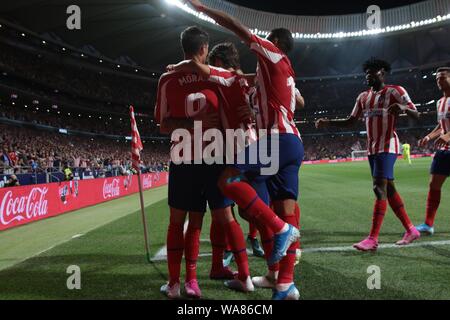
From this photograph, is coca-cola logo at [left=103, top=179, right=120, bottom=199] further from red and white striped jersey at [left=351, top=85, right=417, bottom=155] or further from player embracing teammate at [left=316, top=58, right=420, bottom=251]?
red and white striped jersey at [left=351, top=85, right=417, bottom=155]

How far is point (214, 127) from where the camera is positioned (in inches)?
130

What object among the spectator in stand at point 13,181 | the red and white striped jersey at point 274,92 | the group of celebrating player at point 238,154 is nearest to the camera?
the group of celebrating player at point 238,154

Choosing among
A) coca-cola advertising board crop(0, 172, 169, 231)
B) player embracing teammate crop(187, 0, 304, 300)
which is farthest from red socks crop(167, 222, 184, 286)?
coca-cola advertising board crop(0, 172, 169, 231)

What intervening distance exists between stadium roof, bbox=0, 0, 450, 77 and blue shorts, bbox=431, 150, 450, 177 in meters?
32.8

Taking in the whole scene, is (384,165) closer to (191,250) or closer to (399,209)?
(399,209)

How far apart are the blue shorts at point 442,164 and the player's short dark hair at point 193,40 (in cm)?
419

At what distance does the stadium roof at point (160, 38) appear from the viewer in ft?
110

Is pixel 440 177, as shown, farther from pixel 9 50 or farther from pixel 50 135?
pixel 9 50

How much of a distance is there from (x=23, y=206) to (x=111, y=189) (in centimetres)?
756

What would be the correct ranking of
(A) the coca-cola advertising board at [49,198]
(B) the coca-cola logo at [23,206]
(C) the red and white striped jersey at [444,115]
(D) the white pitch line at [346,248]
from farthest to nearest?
(A) the coca-cola advertising board at [49,198] < (B) the coca-cola logo at [23,206] < (C) the red and white striped jersey at [444,115] < (D) the white pitch line at [346,248]

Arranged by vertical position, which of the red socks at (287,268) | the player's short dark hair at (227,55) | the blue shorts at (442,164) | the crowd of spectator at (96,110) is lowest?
the red socks at (287,268)

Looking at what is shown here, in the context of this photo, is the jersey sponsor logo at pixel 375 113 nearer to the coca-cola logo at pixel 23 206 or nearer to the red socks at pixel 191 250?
the red socks at pixel 191 250

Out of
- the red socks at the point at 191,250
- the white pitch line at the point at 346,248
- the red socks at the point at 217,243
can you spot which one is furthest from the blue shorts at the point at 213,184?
the white pitch line at the point at 346,248

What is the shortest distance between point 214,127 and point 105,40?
43.5 meters
